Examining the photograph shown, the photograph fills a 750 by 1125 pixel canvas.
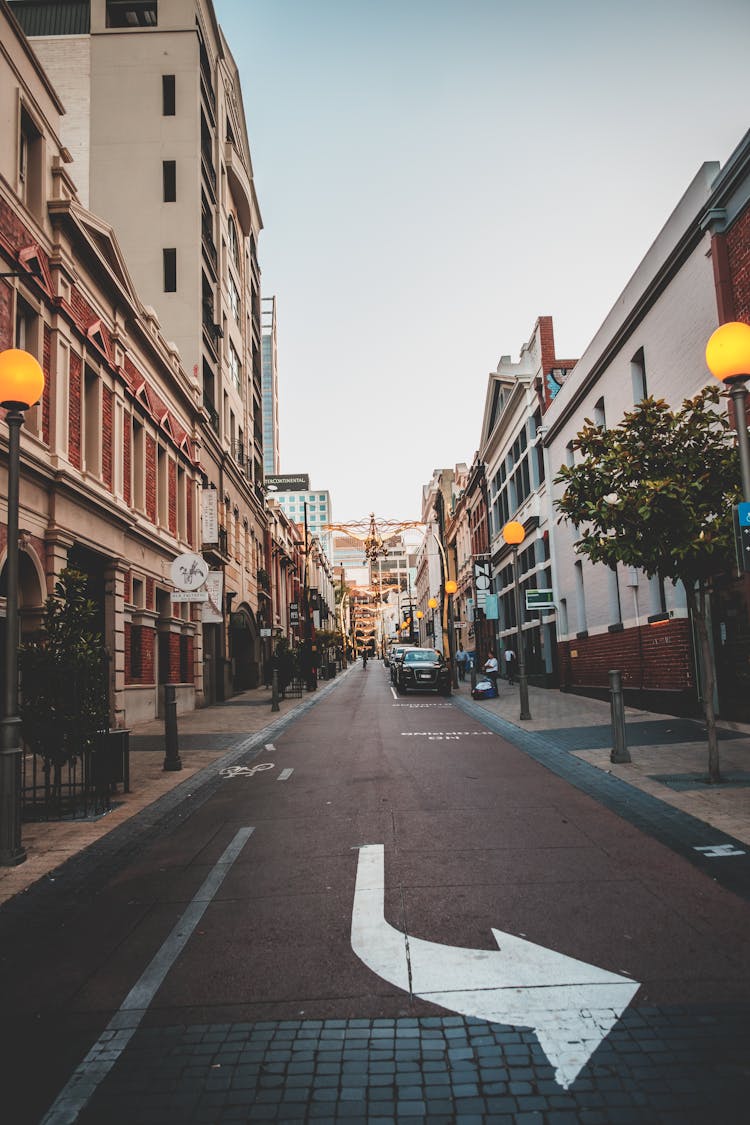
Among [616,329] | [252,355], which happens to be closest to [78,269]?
[616,329]

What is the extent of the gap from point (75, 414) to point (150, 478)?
6.02 metres

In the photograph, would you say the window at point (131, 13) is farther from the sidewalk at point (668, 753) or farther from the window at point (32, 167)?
the sidewalk at point (668, 753)

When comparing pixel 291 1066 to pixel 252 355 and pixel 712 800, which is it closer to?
pixel 712 800

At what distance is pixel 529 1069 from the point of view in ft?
10.8

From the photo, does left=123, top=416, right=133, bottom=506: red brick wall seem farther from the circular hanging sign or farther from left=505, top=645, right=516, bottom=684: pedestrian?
left=505, top=645, right=516, bottom=684: pedestrian

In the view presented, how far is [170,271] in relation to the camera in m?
29.8

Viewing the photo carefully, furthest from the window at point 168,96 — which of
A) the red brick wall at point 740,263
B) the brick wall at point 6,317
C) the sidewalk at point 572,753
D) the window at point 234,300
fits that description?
the red brick wall at point 740,263

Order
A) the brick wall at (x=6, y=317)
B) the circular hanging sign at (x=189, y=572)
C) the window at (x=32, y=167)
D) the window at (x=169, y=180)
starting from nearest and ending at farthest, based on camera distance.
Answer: the circular hanging sign at (x=189, y=572) → the brick wall at (x=6, y=317) → the window at (x=32, y=167) → the window at (x=169, y=180)

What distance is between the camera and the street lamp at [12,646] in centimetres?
706

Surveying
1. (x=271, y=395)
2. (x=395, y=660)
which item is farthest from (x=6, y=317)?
(x=271, y=395)

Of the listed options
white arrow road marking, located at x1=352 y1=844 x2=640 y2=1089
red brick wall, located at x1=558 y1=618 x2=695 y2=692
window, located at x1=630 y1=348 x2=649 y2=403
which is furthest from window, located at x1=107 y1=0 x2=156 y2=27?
white arrow road marking, located at x1=352 y1=844 x2=640 y2=1089

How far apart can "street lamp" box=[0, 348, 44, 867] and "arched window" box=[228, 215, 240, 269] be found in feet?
105

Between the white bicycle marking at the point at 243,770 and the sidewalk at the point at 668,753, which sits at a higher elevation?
the sidewalk at the point at 668,753

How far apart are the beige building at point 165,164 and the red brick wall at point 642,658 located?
12.7 metres
